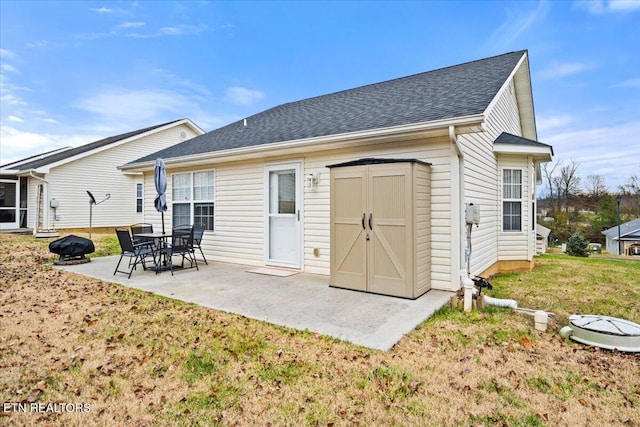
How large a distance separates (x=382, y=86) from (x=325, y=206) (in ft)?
14.4

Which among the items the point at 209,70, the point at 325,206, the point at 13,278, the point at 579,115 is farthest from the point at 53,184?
the point at 579,115

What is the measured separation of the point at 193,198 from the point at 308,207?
3639 millimetres

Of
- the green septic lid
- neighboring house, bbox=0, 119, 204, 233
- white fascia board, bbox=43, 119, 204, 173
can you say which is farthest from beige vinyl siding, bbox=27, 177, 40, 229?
the green septic lid

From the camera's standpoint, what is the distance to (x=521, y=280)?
673cm

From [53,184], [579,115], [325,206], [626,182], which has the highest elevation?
[579,115]

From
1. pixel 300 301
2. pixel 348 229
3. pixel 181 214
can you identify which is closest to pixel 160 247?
pixel 181 214

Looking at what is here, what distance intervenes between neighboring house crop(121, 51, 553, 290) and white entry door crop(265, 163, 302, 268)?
22mm

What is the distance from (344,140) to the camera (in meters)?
5.79

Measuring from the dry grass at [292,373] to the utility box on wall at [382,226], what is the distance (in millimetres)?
875

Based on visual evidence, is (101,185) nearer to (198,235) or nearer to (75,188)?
(75,188)

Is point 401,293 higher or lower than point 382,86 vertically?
lower

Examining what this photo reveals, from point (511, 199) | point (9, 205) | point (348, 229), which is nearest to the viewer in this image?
point (348, 229)

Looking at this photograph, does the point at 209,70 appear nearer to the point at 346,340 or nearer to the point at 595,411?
the point at 346,340

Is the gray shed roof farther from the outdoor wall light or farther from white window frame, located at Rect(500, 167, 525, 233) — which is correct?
the outdoor wall light
